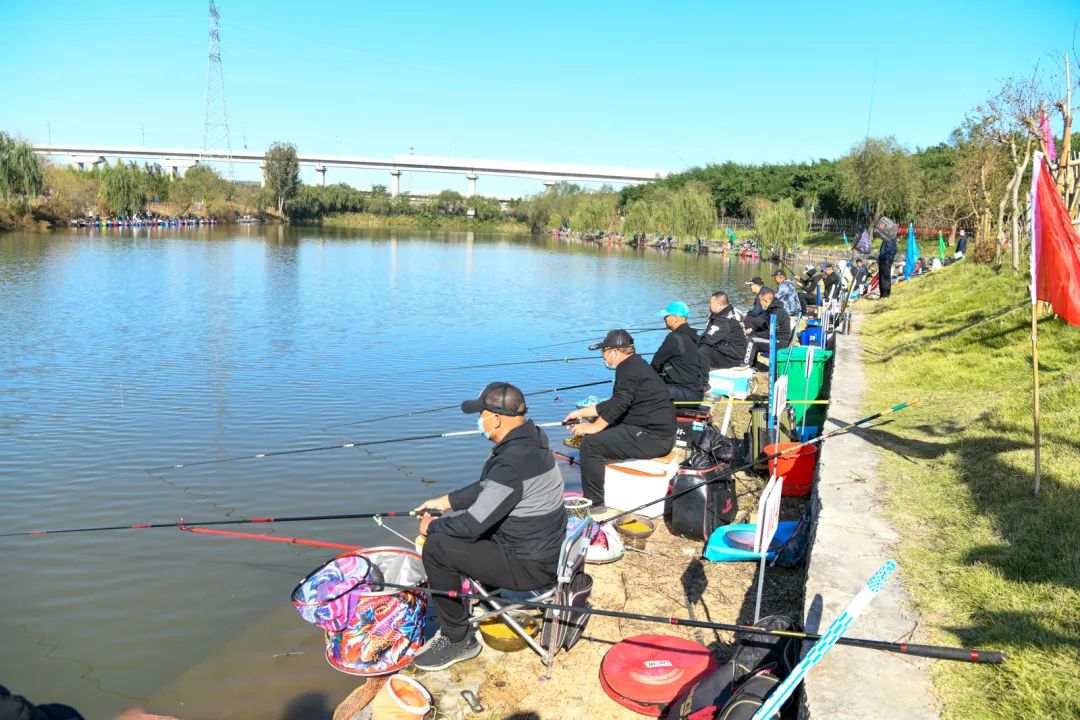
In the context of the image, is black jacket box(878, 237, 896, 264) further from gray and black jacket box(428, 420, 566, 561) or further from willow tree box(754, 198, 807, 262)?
willow tree box(754, 198, 807, 262)

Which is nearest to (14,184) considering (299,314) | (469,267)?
(469,267)

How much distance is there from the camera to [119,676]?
16.1 ft

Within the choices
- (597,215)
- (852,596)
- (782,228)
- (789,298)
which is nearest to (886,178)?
(782,228)

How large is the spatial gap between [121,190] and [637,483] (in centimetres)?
7370

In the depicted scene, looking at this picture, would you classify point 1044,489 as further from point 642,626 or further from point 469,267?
point 469,267

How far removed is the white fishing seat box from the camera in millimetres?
6676

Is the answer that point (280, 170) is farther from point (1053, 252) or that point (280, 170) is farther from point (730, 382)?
point (1053, 252)

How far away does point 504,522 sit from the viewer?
444 centimetres

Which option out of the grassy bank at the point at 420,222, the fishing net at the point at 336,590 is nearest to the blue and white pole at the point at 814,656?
the fishing net at the point at 336,590

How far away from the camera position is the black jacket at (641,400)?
6.73 m

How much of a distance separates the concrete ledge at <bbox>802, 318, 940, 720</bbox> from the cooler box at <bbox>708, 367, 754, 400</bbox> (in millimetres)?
3129

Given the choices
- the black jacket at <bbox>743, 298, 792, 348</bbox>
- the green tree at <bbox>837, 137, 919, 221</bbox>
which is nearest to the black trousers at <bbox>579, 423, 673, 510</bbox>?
the black jacket at <bbox>743, 298, 792, 348</bbox>

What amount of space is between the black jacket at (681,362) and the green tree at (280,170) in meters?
98.3

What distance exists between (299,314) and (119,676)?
16515 millimetres
